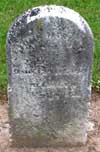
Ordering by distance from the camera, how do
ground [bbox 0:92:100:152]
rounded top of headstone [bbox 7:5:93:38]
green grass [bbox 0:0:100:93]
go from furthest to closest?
1. green grass [bbox 0:0:100:93]
2. ground [bbox 0:92:100:152]
3. rounded top of headstone [bbox 7:5:93:38]

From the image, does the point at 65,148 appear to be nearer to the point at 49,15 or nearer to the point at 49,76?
the point at 49,76

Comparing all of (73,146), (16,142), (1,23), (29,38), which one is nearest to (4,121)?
(16,142)

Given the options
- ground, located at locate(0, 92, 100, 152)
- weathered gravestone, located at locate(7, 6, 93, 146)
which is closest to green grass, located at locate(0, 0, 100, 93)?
ground, located at locate(0, 92, 100, 152)

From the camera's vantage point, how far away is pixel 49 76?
→ 4914 mm

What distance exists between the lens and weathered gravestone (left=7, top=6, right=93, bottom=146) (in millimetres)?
4730

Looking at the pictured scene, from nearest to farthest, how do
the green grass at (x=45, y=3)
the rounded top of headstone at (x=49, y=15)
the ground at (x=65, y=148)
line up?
the rounded top of headstone at (x=49, y=15) < the ground at (x=65, y=148) < the green grass at (x=45, y=3)

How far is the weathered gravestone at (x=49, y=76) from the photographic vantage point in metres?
4.73

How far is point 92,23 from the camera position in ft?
27.4

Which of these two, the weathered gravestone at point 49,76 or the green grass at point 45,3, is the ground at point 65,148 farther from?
the green grass at point 45,3

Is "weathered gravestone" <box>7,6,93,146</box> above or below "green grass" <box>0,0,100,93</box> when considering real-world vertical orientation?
below

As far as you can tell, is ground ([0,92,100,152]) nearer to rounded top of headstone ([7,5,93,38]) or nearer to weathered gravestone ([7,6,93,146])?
weathered gravestone ([7,6,93,146])

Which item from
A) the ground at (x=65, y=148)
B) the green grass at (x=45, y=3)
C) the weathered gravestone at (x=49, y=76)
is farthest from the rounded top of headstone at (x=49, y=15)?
the green grass at (x=45, y=3)

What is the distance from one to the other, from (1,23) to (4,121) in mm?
2946

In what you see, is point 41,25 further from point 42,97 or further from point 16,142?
point 16,142
